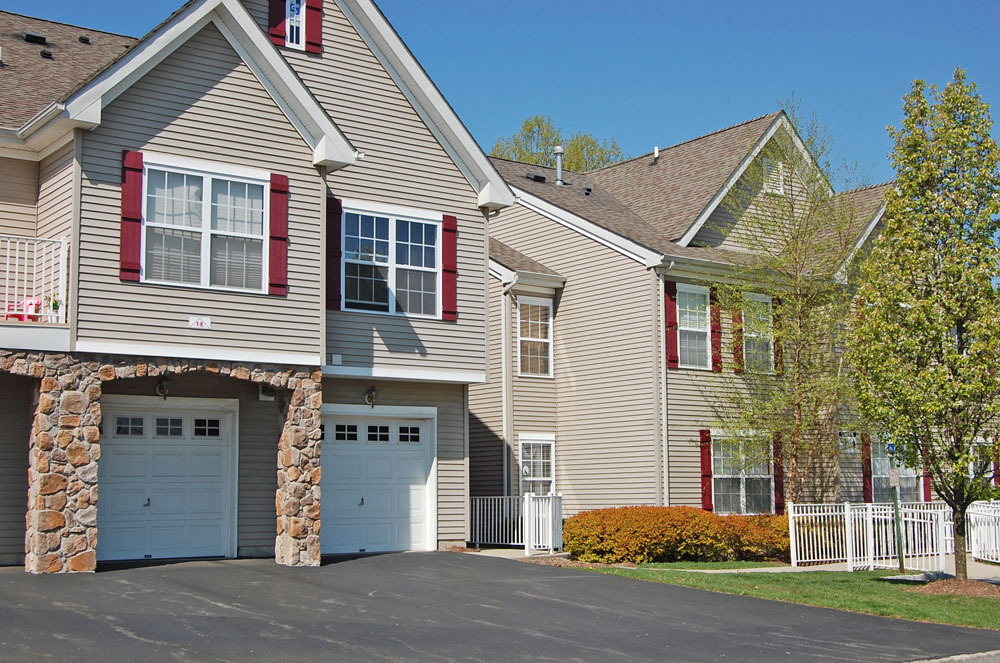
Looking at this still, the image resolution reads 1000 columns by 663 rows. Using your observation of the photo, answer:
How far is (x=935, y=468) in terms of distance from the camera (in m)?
17.8

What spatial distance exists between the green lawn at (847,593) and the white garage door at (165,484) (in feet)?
21.4

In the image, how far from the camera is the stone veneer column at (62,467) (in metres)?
14.4

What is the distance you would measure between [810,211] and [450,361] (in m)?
9.37

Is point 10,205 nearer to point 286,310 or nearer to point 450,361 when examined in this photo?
point 286,310

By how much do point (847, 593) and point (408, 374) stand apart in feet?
26.8

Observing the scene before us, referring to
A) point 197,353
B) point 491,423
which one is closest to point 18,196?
point 197,353

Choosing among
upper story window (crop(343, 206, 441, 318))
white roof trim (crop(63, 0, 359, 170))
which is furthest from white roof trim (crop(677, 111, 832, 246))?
white roof trim (crop(63, 0, 359, 170))

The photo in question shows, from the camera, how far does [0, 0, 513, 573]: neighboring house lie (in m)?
15.2

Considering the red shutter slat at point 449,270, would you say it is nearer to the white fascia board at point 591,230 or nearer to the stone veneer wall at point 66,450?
the white fascia board at point 591,230

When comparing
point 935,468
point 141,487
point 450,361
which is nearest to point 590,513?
point 450,361

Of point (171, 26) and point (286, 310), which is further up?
point (171, 26)

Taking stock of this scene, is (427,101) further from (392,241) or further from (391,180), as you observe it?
(392,241)

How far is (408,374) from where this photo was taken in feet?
63.4

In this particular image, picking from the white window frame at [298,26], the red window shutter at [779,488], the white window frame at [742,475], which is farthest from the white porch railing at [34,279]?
the red window shutter at [779,488]
